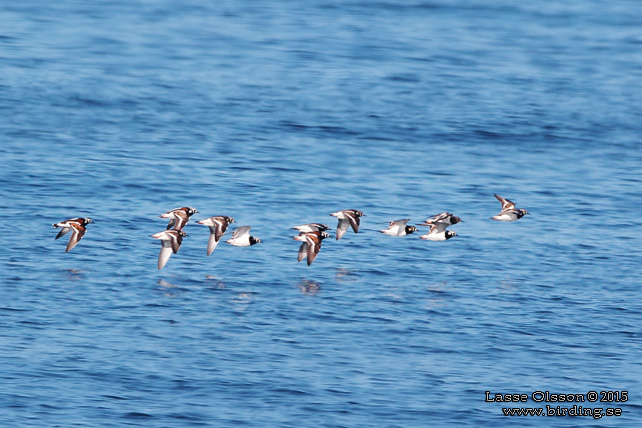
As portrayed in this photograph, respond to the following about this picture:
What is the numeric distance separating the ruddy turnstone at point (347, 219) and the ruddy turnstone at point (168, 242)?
414 cm

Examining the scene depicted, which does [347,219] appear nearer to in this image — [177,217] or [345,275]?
[345,275]

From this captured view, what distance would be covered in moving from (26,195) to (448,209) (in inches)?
477

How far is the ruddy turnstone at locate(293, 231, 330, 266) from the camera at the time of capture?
26.6m

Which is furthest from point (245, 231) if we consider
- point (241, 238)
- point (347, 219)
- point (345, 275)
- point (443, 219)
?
point (443, 219)

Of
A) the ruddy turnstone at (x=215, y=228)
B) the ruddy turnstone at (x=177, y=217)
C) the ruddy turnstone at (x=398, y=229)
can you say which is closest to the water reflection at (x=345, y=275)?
the ruddy turnstone at (x=398, y=229)

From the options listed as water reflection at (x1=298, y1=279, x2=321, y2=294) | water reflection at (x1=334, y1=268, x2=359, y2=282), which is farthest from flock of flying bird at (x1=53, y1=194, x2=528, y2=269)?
water reflection at (x1=334, y1=268, x2=359, y2=282)

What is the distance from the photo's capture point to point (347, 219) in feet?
92.3

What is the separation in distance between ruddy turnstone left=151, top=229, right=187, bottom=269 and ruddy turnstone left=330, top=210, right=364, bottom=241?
414 centimetres

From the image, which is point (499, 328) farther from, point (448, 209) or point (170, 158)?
point (170, 158)

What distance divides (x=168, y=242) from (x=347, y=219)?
183 inches

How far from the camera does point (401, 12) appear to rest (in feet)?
201

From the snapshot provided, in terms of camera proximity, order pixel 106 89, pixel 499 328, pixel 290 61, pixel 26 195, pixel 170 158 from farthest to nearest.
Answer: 1. pixel 290 61
2. pixel 106 89
3. pixel 170 158
4. pixel 26 195
5. pixel 499 328

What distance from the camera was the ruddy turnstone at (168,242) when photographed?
2591cm

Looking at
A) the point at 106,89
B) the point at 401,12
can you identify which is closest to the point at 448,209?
the point at 106,89
